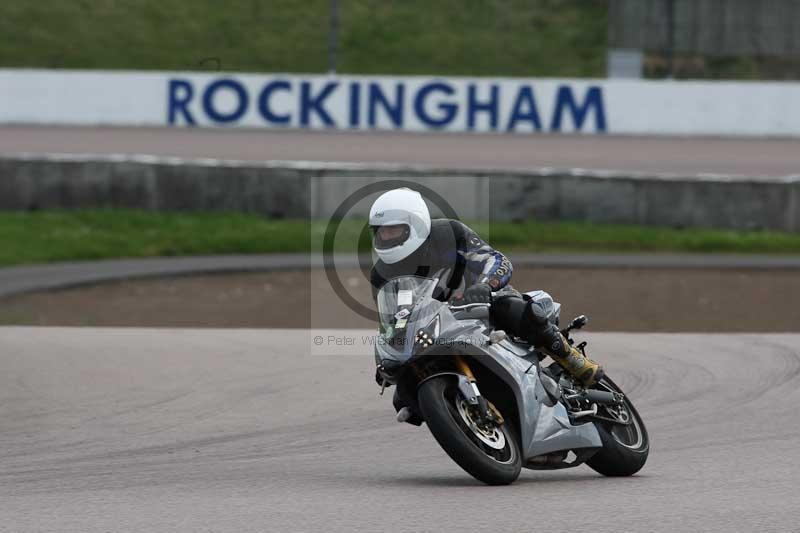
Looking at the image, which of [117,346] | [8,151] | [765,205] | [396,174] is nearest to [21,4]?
[8,151]

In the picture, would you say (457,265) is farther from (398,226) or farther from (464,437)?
(464,437)

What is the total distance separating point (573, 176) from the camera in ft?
63.9

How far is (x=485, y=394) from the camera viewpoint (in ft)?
20.7

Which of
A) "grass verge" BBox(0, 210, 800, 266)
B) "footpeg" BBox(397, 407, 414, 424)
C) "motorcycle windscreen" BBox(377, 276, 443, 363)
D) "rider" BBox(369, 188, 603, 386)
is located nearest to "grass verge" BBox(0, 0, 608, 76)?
"grass verge" BBox(0, 210, 800, 266)

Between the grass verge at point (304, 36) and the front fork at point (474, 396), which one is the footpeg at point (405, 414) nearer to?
the front fork at point (474, 396)

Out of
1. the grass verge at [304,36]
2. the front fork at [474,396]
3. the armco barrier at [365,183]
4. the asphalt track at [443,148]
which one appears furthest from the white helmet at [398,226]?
the grass verge at [304,36]

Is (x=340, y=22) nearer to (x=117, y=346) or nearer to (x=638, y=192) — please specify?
(x=638, y=192)

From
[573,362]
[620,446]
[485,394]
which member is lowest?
[620,446]

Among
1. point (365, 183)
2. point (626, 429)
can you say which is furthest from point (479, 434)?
point (365, 183)

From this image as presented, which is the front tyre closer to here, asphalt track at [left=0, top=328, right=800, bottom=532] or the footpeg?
asphalt track at [left=0, top=328, right=800, bottom=532]

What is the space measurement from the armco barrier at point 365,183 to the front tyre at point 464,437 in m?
13.3

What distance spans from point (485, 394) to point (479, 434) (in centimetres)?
38

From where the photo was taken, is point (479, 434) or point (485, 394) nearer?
point (479, 434)

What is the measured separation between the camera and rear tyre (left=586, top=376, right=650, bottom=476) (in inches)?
260
